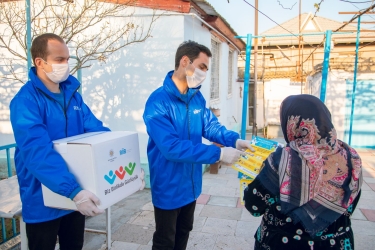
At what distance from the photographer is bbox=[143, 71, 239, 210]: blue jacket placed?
194 cm

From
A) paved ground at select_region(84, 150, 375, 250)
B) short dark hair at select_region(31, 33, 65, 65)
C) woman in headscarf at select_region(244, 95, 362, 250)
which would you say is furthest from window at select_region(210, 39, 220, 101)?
woman in headscarf at select_region(244, 95, 362, 250)

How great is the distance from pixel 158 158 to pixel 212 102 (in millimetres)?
4843

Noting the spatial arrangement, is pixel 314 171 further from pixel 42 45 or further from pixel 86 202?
pixel 42 45

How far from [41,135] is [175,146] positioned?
0.77 metres

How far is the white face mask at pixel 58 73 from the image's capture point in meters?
1.89

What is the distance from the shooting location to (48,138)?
170 cm

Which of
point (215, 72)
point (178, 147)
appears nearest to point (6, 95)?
point (215, 72)

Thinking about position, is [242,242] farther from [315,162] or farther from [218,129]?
[315,162]

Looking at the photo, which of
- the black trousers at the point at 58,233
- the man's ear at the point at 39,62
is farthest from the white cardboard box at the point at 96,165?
the man's ear at the point at 39,62

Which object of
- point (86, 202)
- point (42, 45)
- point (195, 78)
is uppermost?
point (42, 45)

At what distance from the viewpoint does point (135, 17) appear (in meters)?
4.89

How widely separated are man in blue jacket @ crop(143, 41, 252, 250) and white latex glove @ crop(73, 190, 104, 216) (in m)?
0.52

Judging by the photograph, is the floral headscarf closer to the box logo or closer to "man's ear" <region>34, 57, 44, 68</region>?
the box logo

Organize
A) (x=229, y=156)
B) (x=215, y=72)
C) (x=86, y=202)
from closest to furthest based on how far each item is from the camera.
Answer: (x=86, y=202), (x=229, y=156), (x=215, y=72)
